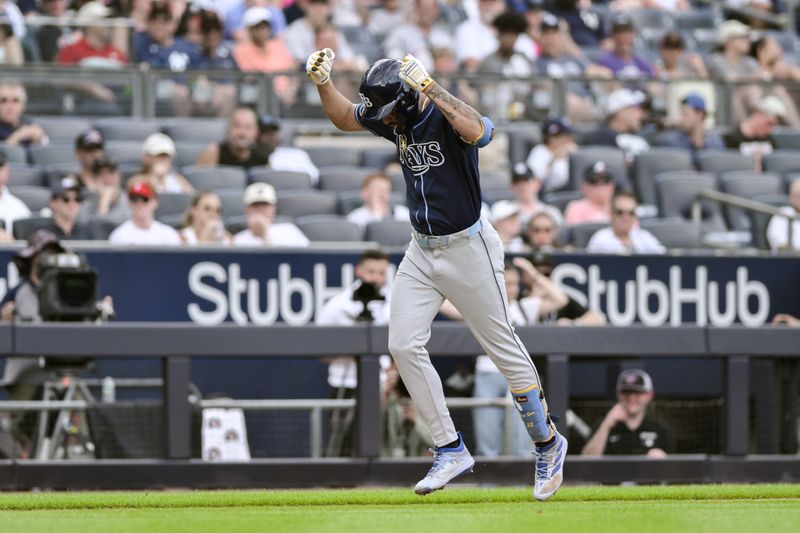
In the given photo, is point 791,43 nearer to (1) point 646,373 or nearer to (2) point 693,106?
(2) point 693,106

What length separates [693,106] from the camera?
14211 millimetres

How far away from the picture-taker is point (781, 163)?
14.1 metres

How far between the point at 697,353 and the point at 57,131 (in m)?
5.85

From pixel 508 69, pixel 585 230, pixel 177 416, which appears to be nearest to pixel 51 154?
pixel 177 416

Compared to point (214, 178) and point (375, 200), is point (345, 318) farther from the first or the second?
point (214, 178)

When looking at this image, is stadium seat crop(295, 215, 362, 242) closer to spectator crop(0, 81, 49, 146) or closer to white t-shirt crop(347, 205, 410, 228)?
white t-shirt crop(347, 205, 410, 228)

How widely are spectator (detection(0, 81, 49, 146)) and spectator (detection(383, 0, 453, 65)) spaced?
3988 millimetres

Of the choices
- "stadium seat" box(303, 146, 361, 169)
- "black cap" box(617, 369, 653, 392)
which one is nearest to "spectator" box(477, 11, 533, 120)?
"stadium seat" box(303, 146, 361, 169)

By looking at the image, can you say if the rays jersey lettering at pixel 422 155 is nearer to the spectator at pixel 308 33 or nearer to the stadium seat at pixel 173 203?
the stadium seat at pixel 173 203

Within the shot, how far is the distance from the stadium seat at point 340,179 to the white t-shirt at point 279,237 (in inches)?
52.1

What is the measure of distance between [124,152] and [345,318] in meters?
3.11

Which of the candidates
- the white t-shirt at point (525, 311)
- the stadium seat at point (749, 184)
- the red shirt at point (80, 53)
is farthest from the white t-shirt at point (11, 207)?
the stadium seat at point (749, 184)

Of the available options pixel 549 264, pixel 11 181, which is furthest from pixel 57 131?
pixel 549 264

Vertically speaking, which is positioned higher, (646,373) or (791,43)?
(791,43)
